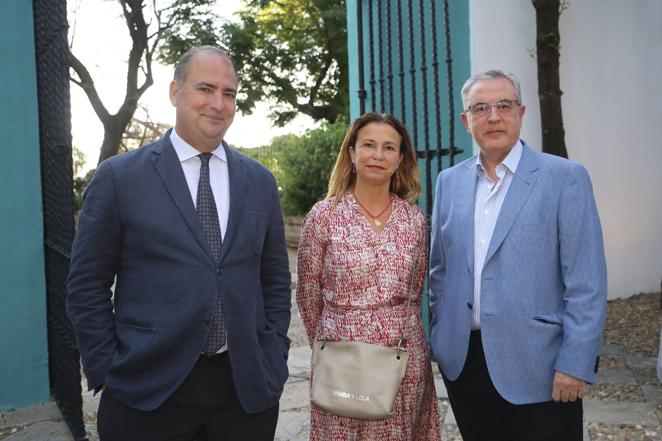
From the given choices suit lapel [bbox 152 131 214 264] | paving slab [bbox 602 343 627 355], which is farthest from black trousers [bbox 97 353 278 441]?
paving slab [bbox 602 343 627 355]

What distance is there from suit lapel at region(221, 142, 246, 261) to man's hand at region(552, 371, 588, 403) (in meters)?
1.16

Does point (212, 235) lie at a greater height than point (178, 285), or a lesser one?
greater

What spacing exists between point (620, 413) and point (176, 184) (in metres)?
3.38

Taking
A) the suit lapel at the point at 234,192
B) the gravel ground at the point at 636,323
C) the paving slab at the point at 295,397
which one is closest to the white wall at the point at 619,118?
the gravel ground at the point at 636,323

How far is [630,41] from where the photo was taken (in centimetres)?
750

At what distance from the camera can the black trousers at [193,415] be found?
7.00 feet

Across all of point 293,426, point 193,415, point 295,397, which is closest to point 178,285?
point 193,415

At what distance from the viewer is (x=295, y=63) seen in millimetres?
21719

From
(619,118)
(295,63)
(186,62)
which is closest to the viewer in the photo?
(186,62)

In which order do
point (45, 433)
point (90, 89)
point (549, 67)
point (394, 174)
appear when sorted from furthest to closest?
point (90, 89) → point (549, 67) → point (45, 433) → point (394, 174)

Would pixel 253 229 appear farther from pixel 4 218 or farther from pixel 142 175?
pixel 4 218

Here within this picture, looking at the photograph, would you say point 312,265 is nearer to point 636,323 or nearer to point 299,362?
point 299,362

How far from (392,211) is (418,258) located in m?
0.22

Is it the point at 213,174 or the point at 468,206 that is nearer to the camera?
the point at 213,174
